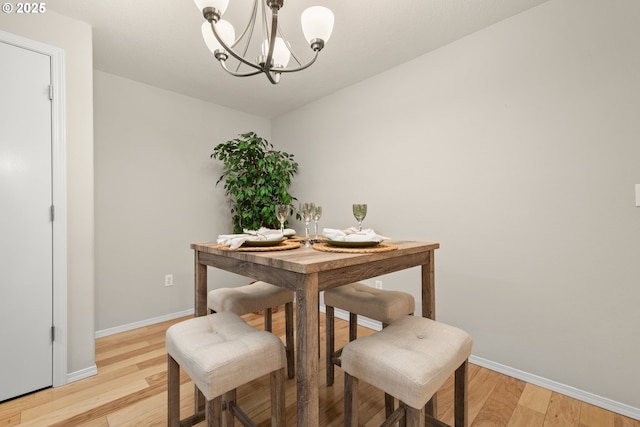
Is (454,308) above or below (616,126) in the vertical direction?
below

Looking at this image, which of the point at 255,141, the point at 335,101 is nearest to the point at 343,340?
the point at 255,141

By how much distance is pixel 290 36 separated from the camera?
6.61 ft

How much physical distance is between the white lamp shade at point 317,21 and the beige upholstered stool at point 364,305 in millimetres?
1328

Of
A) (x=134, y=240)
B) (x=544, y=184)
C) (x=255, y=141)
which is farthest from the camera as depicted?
(x=255, y=141)

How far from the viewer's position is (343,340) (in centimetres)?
237

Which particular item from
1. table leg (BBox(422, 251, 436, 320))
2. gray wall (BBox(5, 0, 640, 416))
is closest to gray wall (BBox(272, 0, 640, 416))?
gray wall (BBox(5, 0, 640, 416))

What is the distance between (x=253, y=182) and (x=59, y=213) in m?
1.56

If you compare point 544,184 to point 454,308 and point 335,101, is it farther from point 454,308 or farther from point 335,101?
point 335,101

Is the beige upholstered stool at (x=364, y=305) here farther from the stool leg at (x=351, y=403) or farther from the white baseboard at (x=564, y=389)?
the white baseboard at (x=564, y=389)

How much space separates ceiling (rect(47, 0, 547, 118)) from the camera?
1.75 m

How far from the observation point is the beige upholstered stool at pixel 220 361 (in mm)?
946

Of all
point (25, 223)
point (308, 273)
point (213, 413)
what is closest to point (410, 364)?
point (308, 273)

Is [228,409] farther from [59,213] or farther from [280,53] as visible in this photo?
[280,53]

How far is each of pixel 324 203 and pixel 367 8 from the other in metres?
1.80
